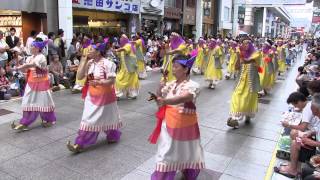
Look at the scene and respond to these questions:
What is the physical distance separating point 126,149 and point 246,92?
2640 millimetres

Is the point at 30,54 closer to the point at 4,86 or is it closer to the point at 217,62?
the point at 4,86

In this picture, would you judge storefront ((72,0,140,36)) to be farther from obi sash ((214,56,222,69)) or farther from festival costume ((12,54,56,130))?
festival costume ((12,54,56,130))

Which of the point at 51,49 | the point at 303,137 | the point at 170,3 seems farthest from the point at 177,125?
the point at 170,3

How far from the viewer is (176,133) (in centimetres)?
360

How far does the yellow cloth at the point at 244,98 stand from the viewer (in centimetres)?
657

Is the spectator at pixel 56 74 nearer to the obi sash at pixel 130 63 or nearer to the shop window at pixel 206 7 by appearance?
the obi sash at pixel 130 63

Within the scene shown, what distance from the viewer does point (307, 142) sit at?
407 cm

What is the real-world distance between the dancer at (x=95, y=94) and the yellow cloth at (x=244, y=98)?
2.62 m

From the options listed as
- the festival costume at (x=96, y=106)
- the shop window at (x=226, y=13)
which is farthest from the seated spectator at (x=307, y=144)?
the shop window at (x=226, y=13)

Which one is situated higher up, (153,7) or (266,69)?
(153,7)

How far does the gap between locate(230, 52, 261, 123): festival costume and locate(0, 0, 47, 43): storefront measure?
8.90 meters

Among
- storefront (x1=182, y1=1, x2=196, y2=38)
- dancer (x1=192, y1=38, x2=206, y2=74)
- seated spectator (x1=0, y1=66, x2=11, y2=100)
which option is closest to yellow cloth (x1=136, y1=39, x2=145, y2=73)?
dancer (x1=192, y1=38, x2=206, y2=74)

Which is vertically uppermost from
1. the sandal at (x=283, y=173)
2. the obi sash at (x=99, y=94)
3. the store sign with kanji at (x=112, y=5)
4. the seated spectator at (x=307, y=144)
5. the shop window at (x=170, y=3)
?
the shop window at (x=170, y=3)

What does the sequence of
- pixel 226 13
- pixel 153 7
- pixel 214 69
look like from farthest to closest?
pixel 226 13 → pixel 153 7 → pixel 214 69
